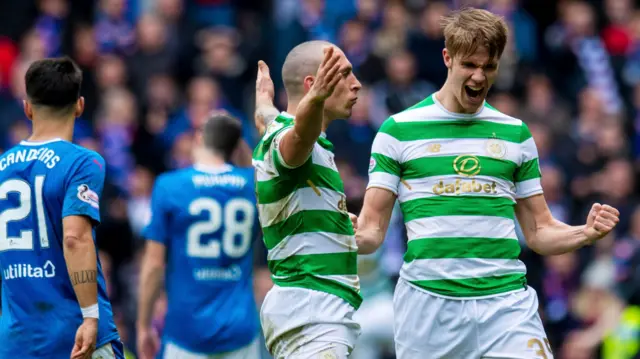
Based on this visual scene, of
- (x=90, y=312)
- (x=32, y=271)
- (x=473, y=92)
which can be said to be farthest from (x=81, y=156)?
(x=473, y=92)

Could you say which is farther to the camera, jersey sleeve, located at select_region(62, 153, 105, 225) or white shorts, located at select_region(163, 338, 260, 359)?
white shorts, located at select_region(163, 338, 260, 359)

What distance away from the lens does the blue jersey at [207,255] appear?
9.02 metres

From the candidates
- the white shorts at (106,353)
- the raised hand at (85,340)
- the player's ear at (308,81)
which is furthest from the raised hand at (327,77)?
the white shorts at (106,353)

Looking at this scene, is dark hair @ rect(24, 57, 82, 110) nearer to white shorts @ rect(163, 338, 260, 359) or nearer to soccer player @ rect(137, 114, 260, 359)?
soccer player @ rect(137, 114, 260, 359)

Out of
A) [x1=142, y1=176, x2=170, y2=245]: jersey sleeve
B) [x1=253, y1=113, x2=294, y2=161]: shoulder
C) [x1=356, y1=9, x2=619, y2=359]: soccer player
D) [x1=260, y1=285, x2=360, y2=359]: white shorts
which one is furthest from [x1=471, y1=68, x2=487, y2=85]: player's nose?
[x1=142, y1=176, x2=170, y2=245]: jersey sleeve

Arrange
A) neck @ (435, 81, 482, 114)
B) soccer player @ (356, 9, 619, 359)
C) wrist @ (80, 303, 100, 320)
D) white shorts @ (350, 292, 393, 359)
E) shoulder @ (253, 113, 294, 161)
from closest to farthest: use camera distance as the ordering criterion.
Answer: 1. shoulder @ (253, 113, 294, 161)
2. wrist @ (80, 303, 100, 320)
3. soccer player @ (356, 9, 619, 359)
4. neck @ (435, 81, 482, 114)
5. white shorts @ (350, 292, 393, 359)

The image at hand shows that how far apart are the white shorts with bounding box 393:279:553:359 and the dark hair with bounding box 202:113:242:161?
8.92 feet

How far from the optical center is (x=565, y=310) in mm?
13211

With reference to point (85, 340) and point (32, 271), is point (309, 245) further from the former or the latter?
point (32, 271)

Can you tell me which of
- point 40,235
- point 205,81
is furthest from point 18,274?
point 205,81

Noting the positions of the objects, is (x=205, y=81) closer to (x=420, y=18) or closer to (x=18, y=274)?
(x=420, y=18)

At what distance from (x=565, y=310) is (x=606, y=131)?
9.86 feet

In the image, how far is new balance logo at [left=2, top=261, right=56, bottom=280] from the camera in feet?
22.1

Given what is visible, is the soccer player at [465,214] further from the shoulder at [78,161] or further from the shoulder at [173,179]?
the shoulder at [173,179]
